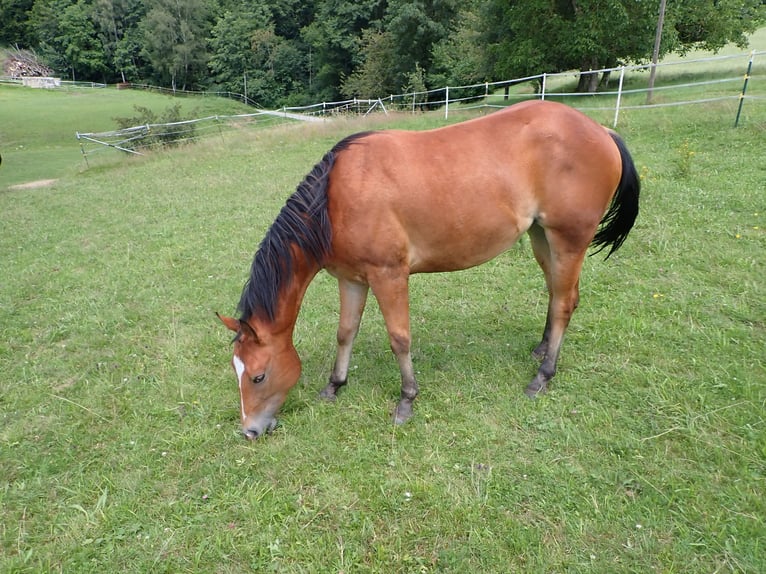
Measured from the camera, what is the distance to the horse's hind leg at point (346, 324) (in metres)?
3.27

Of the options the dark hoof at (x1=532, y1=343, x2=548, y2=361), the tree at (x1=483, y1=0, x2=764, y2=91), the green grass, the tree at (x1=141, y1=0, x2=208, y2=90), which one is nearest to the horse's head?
the dark hoof at (x1=532, y1=343, x2=548, y2=361)

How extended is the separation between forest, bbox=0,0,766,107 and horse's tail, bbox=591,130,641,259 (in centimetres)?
1944

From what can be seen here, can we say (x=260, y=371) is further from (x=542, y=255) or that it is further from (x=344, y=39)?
(x=344, y=39)

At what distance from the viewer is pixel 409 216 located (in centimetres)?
293

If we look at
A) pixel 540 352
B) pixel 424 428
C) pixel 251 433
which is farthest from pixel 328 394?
pixel 540 352

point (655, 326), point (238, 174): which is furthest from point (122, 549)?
point (238, 174)

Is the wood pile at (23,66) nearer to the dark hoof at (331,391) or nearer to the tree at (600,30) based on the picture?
the tree at (600,30)

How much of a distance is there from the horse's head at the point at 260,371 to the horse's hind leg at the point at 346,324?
461 mm

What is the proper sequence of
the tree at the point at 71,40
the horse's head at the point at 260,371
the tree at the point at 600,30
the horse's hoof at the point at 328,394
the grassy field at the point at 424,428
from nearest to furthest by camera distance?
the grassy field at the point at 424,428 → the horse's head at the point at 260,371 → the horse's hoof at the point at 328,394 → the tree at the point at 600,30 → the tree at the point at 71,40

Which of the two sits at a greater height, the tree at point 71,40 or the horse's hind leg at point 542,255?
the tree at point 71,40

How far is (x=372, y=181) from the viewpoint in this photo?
2885 millimetres

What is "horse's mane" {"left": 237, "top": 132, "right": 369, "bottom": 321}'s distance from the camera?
283 cm

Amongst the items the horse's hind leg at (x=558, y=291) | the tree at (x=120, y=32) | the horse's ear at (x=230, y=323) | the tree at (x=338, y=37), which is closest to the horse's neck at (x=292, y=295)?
the horse's ear at (x=230, y=323)

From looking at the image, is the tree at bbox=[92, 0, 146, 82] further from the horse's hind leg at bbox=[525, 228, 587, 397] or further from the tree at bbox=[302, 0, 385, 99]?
Answer: the horse's hind leg at bbox=[525, 228, 587, 397]
